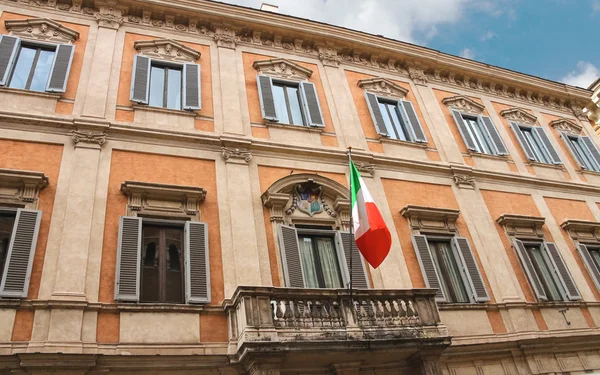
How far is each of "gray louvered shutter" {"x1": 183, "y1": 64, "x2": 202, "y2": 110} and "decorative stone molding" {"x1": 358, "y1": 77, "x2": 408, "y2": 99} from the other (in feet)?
15.4

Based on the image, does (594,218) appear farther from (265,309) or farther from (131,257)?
(131,257)

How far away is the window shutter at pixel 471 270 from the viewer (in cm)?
1071

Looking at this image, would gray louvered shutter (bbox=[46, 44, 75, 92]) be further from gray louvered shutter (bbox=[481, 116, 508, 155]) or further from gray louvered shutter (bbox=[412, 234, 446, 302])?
gray louvered shutter (bbox=[481, 116, 508, 155])

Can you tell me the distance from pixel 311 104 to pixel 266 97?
120 centimetres

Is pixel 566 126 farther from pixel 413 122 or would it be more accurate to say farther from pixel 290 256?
pixel 290 256

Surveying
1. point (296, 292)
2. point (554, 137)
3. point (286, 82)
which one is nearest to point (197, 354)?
point (296, 292)

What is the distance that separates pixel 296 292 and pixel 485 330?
4.60 metres

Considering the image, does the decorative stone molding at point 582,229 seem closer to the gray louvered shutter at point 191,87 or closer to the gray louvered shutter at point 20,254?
the gray louvered shutter at point 191,87

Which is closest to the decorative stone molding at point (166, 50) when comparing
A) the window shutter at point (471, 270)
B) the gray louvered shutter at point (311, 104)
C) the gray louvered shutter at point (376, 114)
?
the gray louvered shutter at point (311, 104)

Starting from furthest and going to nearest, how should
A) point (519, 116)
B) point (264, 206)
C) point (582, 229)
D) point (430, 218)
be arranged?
point (519, 116) < point (582, 229) < point (430, 218) < point (264, 206)

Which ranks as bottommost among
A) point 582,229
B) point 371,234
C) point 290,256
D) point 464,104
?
point 371,234

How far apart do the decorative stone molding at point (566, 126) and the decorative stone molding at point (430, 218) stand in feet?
24.6

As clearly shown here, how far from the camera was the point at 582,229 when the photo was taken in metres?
13.3

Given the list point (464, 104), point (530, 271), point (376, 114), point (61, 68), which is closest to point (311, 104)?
point (376, 114)
